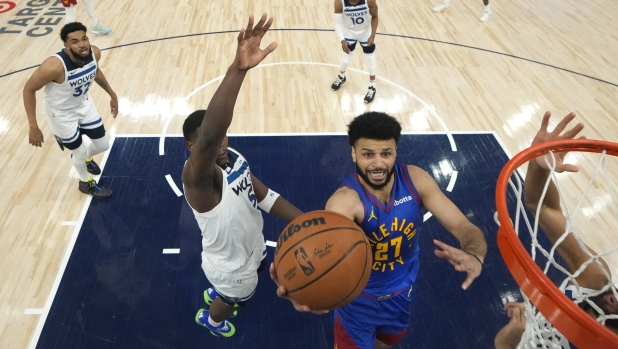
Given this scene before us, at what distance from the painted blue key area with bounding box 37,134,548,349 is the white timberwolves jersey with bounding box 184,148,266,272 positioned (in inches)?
36.7

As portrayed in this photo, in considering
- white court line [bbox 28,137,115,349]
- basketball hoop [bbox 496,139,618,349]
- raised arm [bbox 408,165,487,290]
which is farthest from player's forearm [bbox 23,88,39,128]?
basketball hoop [bbox 496,139,618,349]

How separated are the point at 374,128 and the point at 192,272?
7.97 feet

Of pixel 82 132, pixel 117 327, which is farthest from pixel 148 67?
pixel 117 327

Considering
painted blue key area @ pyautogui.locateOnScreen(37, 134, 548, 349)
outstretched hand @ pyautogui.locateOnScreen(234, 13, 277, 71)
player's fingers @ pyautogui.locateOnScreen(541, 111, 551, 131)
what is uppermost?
outstretched hand @ pyautogui.locateOnScreen(234, 13, 277, 71)

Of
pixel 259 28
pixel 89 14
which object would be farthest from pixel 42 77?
pixel 89 14

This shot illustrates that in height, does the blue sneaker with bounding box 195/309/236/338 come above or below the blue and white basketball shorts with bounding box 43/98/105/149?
below

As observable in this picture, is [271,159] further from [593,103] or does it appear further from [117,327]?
[593,103]

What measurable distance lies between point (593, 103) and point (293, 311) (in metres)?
5.82

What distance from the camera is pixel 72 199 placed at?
4.82 metres

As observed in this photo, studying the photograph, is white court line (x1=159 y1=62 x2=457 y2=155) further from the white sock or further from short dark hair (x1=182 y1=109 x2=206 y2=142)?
short dark hair (x1=182 y1=109 x2=206 y2=142)

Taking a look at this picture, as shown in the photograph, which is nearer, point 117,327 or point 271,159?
point 117,327

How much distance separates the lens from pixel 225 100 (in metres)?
1.93

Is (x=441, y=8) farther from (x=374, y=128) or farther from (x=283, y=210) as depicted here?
(x=374, y=128)

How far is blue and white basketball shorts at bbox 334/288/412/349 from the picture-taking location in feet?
9.00
